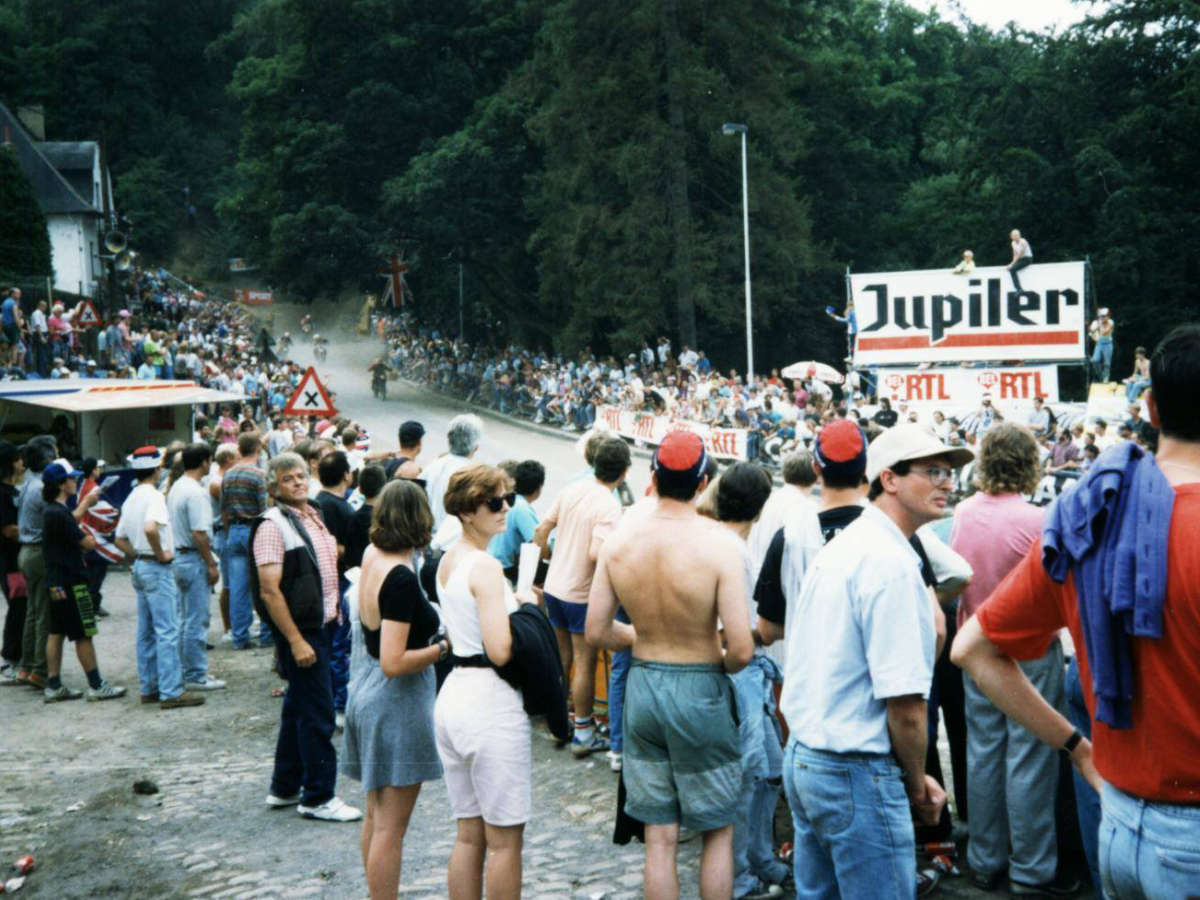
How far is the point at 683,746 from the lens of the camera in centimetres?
445

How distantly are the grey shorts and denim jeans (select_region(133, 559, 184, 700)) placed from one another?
593cm

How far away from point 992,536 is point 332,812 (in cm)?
369

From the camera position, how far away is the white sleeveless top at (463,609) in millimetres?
4680

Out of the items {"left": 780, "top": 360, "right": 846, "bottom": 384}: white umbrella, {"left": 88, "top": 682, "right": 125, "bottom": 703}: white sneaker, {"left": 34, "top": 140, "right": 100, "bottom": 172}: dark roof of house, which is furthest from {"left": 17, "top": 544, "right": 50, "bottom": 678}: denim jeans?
{"left": 34, "top": 140, "right": 100, "bottom": 172}: dark roof of house

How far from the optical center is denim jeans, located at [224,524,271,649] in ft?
35.8

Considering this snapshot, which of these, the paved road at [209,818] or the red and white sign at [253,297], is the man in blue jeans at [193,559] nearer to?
the paved road at [209,818]

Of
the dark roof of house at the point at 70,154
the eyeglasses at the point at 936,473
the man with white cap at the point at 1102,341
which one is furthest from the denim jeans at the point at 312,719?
the dark roof of house at the point at 70,154

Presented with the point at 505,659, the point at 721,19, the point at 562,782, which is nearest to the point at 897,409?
the point at 721,19

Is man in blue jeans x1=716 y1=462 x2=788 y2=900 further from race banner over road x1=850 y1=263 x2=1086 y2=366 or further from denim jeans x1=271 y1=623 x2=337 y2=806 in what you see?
race banner over road x1=850 y1=263 x2=1086 y2=366

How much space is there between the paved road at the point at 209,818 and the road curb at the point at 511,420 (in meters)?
22.5

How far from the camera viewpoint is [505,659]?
462 cm

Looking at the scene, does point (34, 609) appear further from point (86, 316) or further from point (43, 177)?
point (43, 177)

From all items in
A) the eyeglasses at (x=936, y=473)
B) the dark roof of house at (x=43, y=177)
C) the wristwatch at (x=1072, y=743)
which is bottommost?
the wristwatch at (x=1072, y=743)

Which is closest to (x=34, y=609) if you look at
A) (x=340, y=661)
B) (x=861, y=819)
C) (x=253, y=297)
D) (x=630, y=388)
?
(x=340, y=661)
